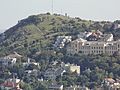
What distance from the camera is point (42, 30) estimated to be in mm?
108438

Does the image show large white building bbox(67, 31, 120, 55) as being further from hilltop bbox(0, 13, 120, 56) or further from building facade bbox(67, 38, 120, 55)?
hilltop bbox(0, 13, 120, 56)

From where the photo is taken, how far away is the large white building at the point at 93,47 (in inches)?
3698

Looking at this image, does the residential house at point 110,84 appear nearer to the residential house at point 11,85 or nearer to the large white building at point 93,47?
the residential house at point 11,85

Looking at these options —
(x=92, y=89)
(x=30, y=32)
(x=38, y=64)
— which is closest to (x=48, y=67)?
(x=38, y=64)

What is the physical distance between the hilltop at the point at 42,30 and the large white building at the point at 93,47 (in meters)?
3.55

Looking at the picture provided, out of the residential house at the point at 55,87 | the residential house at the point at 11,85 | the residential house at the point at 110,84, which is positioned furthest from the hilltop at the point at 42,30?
the residential house at the point at 110,84

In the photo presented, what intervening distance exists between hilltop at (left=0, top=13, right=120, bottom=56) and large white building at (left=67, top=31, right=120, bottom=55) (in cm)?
355

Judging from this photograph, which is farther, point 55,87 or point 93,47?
point 93,47

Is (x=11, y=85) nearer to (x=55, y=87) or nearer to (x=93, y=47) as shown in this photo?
(x=55, y=87)

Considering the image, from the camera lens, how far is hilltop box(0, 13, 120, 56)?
329ft

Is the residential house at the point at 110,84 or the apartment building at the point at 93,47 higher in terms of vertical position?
the apartment building at the point at 93,47

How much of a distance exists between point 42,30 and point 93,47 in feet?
49.3

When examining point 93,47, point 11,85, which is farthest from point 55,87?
point 93,47

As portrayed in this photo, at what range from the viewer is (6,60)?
95.1m
